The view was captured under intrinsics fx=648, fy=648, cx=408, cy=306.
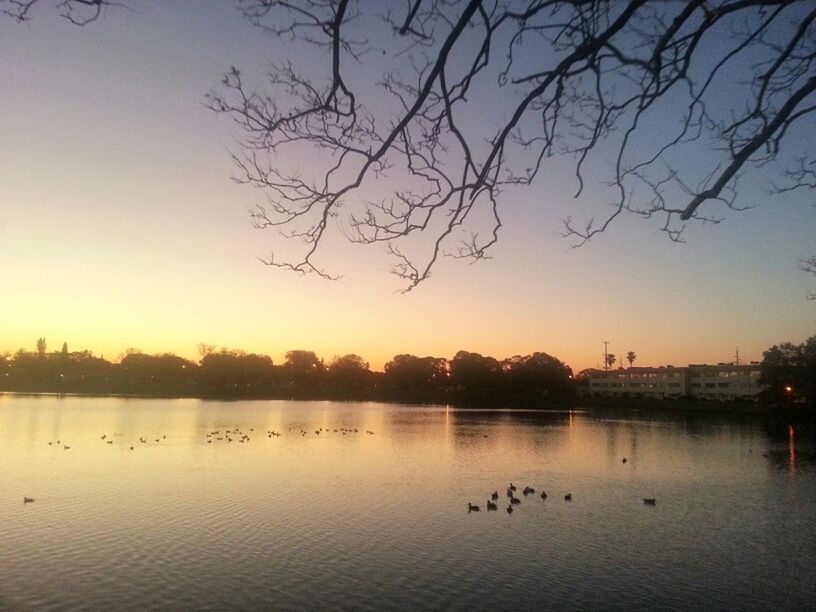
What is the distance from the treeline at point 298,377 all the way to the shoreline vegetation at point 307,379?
152 mm

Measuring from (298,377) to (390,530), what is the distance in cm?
11647

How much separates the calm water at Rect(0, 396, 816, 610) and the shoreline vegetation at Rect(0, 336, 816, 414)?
200ft

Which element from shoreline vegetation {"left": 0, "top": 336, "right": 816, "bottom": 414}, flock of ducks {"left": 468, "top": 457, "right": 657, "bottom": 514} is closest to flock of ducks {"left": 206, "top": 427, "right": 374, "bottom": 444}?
flock of ducks {"left": 468, "top": 457, "right": 657, "bottom": 514}

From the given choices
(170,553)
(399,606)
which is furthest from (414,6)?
(170,553)

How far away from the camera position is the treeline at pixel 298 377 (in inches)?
3910

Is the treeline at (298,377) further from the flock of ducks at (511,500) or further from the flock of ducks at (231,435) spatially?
the flock of ducks at (511,500)

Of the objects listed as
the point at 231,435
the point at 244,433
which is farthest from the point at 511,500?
the point at 244,433

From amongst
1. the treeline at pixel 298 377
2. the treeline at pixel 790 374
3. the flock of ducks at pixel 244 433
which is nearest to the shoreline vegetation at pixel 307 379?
the treeline at pixel 298 377

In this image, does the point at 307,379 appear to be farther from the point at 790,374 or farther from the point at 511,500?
the point at 511,500

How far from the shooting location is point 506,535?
40.4ft

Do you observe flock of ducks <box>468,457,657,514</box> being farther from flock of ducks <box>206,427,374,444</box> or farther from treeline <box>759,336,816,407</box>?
treeline <box>759,336,816,407</box>

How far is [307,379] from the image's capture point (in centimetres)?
12550

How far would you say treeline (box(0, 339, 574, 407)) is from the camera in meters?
99.3

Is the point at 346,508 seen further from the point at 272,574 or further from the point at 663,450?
the point at 663,450
